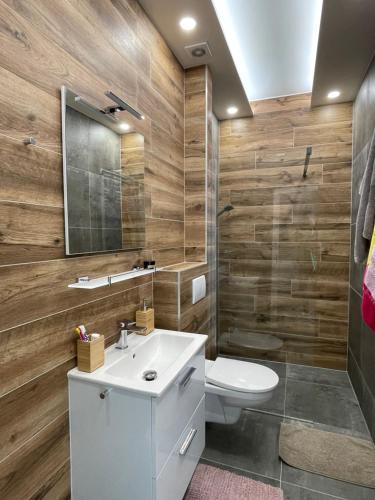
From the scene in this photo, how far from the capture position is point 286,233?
296 cm

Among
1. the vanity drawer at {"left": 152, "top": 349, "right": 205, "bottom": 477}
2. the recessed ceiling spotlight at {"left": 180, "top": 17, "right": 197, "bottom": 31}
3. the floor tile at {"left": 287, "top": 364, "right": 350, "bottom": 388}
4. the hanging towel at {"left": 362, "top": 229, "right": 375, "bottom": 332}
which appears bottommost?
the floor tile at {"left": 287, "top": 364, "right": 350, "bottom": 388}

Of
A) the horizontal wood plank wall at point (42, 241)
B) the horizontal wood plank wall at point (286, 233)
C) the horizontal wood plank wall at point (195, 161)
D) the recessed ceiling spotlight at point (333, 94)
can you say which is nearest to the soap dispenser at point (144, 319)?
the horizontal wood plank wall at point (42, 241)

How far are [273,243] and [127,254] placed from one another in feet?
5.89

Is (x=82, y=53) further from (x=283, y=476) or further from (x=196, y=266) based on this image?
(x=283, y=476)

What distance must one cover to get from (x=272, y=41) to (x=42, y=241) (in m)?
2.38

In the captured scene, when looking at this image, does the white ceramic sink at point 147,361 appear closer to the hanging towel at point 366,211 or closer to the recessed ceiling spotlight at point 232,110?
the hanging towel at point 366,211

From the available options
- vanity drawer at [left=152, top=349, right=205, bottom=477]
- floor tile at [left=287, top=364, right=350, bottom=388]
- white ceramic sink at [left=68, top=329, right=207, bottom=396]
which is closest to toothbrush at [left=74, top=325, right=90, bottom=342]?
white ceramic sink at [left=68, top=329, right=207, bottom=396]

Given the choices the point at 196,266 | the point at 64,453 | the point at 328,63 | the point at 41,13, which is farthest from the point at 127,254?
the point at 328,63

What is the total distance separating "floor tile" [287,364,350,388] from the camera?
2727 millimetres

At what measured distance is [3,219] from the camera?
1.00 meters

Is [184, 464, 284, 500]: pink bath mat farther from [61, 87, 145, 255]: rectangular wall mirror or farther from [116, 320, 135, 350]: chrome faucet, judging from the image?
[61, 87, 145, 255]: rectangular wall mirror

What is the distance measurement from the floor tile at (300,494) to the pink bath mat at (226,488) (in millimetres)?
42

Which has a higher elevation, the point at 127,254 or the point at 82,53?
the point at 82,53

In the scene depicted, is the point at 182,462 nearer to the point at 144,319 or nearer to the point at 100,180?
the point at 144,319
